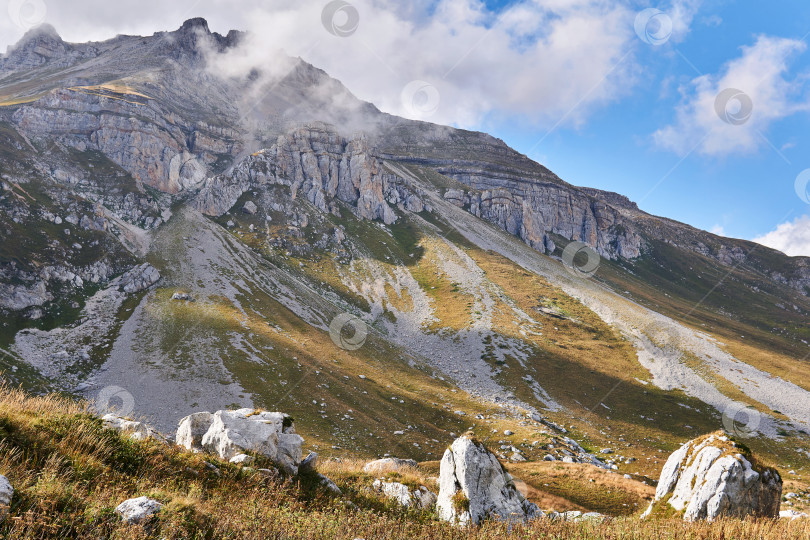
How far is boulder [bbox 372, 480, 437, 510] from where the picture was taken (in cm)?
1354

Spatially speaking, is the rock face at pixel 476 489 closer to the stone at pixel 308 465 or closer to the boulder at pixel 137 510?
the stone at pixel 308 465

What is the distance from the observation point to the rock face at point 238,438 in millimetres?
12148

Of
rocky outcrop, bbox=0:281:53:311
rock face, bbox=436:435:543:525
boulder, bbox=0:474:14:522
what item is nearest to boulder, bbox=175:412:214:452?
boulder, bbox=0:474:14:522

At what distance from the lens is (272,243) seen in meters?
120

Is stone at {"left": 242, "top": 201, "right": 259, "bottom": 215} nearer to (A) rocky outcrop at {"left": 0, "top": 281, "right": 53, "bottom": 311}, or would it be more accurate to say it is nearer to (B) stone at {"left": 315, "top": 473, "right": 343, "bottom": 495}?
(A) rocky outcrop at {"left": 0, "top": 281, "right": 53, "bottom": 311}

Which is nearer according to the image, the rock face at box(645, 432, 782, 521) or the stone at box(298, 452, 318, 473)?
the stone at box(298, 452, 318, 473)

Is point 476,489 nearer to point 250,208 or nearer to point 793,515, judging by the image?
point 793,515

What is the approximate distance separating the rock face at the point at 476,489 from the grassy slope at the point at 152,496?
3667mm

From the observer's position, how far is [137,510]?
6039 mm

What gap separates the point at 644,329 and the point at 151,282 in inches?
4633

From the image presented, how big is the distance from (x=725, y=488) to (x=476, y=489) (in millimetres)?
9143

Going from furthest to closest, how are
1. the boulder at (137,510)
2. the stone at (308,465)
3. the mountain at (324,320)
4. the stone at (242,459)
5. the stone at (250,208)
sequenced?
the stone at (250,208)
the mountain at (324,320)
the stone at (308,465)
the stone at (242,459)
the boulder at (137,510)

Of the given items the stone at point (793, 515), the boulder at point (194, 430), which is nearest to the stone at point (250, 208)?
the boulder at point (194, 430)

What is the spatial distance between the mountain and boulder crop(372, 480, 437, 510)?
2320 centimetres
